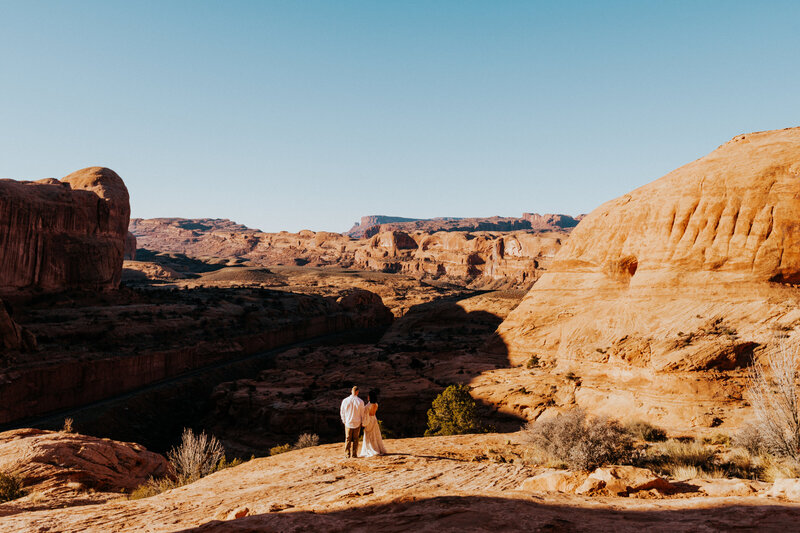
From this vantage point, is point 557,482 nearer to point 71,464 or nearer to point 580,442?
point 580,442

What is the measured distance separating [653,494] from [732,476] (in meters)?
4.32

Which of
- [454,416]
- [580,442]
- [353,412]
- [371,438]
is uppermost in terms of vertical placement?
[353,412]

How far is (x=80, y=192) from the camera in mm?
51844

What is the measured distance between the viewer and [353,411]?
509 inches

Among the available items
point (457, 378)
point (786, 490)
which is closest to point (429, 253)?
point (457, 378)

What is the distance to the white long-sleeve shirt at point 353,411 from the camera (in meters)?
12.9

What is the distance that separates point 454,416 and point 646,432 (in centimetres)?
881

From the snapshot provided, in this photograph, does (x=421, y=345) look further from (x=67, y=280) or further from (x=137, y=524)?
(x=137, y=524)

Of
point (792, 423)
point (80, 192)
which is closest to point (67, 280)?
point (80, 192)

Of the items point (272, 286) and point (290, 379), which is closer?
point (290, 379)

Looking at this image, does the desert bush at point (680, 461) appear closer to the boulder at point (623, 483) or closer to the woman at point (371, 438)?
the boulder at point (623, 483)

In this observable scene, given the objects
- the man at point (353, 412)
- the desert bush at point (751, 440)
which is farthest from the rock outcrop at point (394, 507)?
the desert bush at point (751, 440)

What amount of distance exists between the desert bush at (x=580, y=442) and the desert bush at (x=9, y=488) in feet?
48.6

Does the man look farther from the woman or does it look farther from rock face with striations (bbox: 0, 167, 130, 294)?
rock face with striations (bbox: 0, 167, 130, 294)
